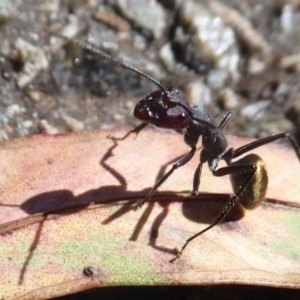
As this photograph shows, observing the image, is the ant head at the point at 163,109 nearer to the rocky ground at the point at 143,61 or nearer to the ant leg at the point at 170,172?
the ant leg at the point at 170,172

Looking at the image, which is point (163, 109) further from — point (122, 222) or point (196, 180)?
point (122, 222)

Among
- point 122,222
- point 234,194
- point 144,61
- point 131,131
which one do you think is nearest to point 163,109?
point 131,131

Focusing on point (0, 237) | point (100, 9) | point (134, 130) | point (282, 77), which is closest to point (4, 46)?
point (100, 9)

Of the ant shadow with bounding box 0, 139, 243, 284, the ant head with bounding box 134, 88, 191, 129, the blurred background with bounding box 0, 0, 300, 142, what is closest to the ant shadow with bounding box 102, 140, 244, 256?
the ant shadow with bounding box 0, 139, 243, 284

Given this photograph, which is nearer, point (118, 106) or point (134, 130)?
point (134, 130)

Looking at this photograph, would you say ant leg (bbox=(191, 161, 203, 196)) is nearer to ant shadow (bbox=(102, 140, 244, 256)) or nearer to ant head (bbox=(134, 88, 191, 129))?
ant shadow (bbox=(102, 140, 244, 256))

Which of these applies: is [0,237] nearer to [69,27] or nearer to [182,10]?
[69,27]
